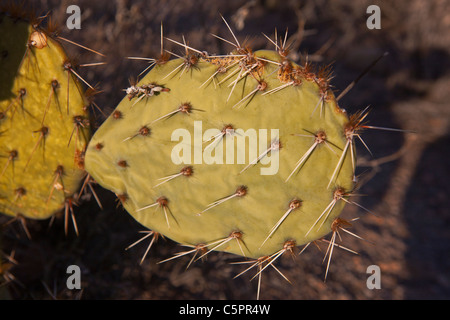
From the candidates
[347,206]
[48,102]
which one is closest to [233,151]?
[48,102]

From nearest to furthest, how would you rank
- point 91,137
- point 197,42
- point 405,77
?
point 91,137
point 197,42
point 405,77

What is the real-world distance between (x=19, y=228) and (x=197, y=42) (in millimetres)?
1860

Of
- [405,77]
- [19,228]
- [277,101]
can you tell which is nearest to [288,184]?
[277,101]

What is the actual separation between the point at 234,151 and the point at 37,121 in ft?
2.55

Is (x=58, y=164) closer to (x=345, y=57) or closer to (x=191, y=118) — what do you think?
(x=191, y=118)

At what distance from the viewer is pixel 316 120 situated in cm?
141

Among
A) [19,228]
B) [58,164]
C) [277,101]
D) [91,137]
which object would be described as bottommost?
[19,228]

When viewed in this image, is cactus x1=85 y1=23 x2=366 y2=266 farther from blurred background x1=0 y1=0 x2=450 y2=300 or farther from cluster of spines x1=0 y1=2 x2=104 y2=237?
blurred background x1=0 y1=0 x2=450 y2=300

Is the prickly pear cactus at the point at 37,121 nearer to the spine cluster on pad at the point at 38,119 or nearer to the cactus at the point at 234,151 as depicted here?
the spine cluster on pad at the point at 38,119

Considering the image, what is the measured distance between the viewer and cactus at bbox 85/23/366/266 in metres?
1.41

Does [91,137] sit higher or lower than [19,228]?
higher

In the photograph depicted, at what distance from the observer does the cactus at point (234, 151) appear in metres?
1.41

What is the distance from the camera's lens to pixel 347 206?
126 inches

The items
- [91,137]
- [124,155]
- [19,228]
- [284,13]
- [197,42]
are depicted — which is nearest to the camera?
A: [124,155]
